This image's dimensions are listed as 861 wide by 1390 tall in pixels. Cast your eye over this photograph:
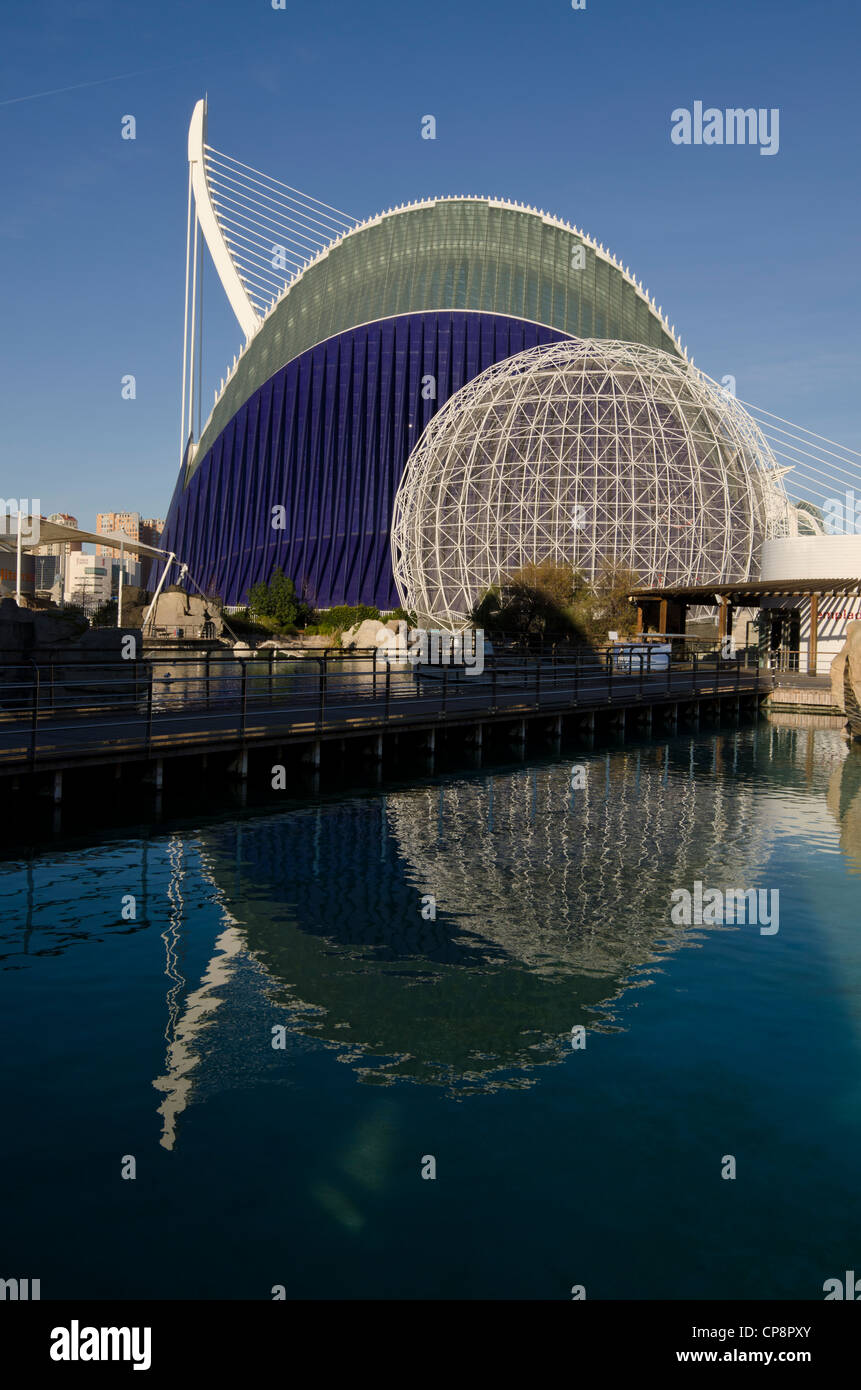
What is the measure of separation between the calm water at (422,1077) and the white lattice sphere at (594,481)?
51091 mm

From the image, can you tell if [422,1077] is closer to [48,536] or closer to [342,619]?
[48,536]

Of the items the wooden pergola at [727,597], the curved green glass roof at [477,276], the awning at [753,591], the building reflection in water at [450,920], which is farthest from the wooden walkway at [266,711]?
the curved green glass roof at [477,276]

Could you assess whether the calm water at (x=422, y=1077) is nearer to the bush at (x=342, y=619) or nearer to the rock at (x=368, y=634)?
the rock at (x=368, y=634)

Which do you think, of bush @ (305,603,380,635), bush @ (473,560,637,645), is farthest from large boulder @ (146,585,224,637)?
bush @ (305,603,380,635)

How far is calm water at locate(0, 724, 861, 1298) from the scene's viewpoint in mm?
6020

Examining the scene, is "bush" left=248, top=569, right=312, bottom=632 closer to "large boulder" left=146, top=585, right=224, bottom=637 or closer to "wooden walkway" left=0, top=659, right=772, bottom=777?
"large boulder" left=146, top=585, right=224, bottom=637

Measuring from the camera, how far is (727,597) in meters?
52.6

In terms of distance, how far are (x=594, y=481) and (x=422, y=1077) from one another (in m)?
60.2

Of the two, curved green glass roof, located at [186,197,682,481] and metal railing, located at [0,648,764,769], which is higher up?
curved green glass roof, located at [186,197,682,481]

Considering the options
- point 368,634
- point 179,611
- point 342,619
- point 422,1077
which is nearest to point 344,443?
point 342,619

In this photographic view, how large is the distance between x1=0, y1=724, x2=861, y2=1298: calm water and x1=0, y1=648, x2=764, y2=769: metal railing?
157 inches

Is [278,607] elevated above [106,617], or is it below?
above
